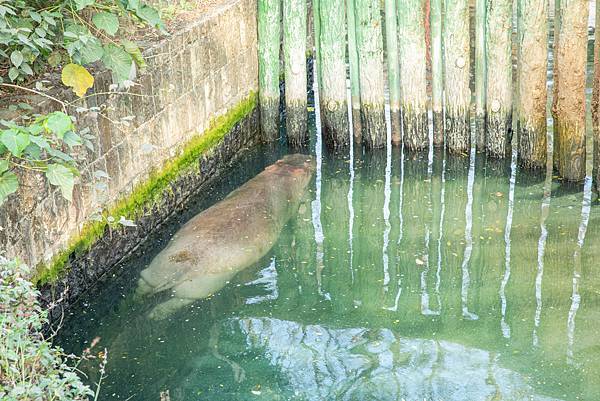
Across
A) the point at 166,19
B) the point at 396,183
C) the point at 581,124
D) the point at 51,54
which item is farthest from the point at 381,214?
the point at 51,54

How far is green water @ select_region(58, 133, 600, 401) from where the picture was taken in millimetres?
6207

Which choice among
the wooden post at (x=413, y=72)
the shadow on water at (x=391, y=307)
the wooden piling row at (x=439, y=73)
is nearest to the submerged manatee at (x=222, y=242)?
the shadow on water at (x=391, y=307)

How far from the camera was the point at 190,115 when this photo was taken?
916cm

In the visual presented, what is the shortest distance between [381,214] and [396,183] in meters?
0.75

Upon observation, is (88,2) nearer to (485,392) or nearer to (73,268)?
(73,268)

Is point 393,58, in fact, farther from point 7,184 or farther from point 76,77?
point 7,184

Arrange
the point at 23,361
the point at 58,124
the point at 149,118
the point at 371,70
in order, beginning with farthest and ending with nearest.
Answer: the point at 371,70, the point at 149,118, the point at 58,124, the point at 23,361

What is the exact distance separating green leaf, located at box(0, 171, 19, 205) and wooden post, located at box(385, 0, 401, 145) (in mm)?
4750

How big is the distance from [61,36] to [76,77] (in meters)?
0.60

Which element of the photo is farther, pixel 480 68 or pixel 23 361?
pixel 480 68

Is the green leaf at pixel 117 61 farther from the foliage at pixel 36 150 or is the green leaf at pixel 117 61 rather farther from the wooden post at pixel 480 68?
the wooden post at pixel 480 68

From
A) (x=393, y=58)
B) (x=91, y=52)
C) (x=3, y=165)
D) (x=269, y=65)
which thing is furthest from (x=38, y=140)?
(x=269, y=65)

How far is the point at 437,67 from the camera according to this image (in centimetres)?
952

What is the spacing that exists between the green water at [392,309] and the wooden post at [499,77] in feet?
1.18
